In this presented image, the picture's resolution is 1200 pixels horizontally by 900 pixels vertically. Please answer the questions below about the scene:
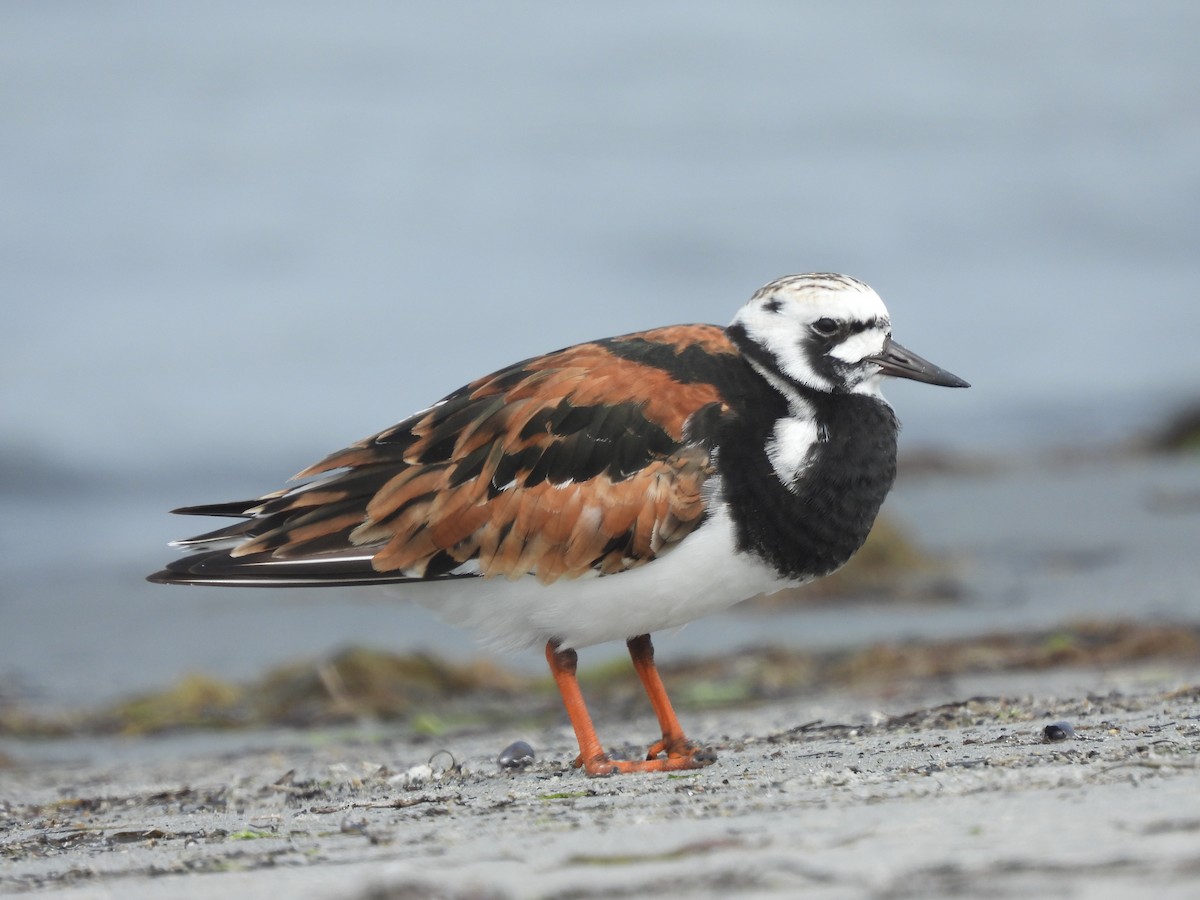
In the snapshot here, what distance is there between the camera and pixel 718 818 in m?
2.73

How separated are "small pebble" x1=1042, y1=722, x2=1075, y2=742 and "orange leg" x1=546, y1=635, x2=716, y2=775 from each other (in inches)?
30.9

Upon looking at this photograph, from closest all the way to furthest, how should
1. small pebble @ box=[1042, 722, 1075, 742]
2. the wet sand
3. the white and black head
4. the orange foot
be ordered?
the wet sand → small pebble @ box=[1042, 722, 1075, 742] → the orange foot → the white and black head

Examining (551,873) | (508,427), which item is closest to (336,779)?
(508,427)

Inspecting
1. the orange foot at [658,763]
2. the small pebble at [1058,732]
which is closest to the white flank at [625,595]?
the orange foot at [658,763]

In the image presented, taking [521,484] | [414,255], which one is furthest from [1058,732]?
[414,255]

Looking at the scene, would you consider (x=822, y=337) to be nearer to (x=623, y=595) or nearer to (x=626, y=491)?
(x=626, y=491)

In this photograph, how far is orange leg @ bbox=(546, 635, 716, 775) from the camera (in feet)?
12.6

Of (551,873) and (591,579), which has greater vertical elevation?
(591,579)

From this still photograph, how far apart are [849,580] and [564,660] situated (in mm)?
4140

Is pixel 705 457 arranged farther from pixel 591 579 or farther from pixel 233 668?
pixel 233 668

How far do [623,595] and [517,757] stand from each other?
0.66 m

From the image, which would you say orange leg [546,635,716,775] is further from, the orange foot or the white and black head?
the white and black head

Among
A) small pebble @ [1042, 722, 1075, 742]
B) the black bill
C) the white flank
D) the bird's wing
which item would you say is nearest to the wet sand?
small pebble @ [1042, 722, 1075, 742]

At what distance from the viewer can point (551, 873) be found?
2338mm
